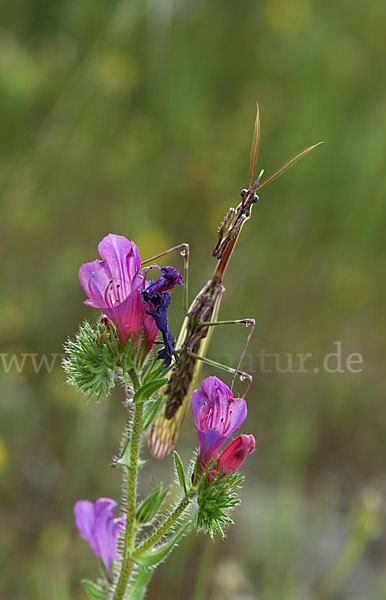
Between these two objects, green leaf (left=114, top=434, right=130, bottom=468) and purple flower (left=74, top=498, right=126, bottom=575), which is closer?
green leaf (left=114, top=434, right=130, bottom=468)

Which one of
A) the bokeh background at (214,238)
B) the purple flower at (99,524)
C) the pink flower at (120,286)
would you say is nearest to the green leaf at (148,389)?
the pink flower at (120,286)

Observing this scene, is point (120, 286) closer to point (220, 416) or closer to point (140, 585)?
point (220, 416)

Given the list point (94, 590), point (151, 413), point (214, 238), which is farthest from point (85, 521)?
point (214, 238)

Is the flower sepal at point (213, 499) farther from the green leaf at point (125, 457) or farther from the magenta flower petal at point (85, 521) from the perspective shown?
the magenta flower petal at point (85, 521)

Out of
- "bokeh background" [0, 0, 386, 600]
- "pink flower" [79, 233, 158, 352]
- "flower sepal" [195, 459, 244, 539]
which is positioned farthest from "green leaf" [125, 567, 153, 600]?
"bokeh background" [0, 0, 386, 600]

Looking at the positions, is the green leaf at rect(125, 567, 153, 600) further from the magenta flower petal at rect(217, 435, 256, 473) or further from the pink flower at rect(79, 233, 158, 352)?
the pink flower at rect(79, 233, 158, 352)

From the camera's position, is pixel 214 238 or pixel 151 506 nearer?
pixel 151 506

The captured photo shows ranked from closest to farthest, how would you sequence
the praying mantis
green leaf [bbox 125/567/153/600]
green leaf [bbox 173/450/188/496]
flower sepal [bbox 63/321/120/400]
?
green leaf [bbox 173/450/188/496] < flower sepal [bbox 63/321/120/400] < green leaf [bbox 125/567/153/600] < the praying mantis

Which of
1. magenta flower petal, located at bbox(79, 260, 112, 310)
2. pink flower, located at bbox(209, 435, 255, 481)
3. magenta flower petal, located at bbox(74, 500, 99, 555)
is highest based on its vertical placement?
magenta flower petal, located at bbox(79, 260, 112, 310)
